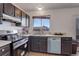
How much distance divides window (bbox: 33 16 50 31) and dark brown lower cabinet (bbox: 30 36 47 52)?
0.13 m

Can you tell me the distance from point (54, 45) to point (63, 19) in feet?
1.11

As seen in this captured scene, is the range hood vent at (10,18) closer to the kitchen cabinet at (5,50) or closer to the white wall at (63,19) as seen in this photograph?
the white wall at (63,19)

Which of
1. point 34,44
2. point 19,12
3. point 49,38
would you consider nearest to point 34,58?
point 34,44

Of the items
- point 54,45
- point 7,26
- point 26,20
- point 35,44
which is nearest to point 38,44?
point 35,44

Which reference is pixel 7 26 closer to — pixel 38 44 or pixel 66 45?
pixel 38 44

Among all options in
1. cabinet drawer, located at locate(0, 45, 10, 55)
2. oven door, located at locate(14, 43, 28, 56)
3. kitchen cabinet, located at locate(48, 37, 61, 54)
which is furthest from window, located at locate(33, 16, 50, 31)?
cabinet drawer, located at locate(0, 45, 10, 55)

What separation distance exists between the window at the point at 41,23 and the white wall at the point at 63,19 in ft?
0.16

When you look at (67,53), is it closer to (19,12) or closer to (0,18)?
(19,12)

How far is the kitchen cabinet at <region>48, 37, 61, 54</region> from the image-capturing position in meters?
1.53

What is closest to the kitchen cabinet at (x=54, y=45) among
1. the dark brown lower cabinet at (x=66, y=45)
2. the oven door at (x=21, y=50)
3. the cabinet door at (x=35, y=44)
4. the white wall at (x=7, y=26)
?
the dark brown lower cabinet at (x=66, y=45)

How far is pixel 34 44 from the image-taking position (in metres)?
1.57

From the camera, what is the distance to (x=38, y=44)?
1.57m

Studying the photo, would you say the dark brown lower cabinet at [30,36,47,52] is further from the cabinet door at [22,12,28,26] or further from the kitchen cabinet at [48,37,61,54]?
the cabinet door at [22,12,28,26]

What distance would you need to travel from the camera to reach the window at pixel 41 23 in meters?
1.52
